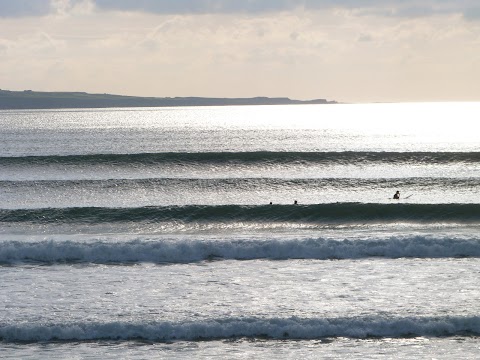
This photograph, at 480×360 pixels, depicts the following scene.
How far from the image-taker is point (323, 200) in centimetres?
3241

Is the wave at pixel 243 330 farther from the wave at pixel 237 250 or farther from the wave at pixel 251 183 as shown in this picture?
the wave at pixel 251 183

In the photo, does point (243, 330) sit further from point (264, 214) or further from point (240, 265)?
point (264, 214)

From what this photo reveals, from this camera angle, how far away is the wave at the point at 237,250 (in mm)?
20797

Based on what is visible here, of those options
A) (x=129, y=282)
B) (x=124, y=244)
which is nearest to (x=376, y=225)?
(x=124, y=244)

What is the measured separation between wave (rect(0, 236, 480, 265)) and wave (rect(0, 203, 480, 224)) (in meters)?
6.36

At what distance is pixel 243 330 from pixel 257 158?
3117cm

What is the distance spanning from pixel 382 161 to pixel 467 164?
4.78 meters

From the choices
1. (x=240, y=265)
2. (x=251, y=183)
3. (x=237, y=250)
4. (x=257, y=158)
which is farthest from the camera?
(x=257, y=158)

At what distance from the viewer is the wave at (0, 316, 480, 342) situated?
14102 mm

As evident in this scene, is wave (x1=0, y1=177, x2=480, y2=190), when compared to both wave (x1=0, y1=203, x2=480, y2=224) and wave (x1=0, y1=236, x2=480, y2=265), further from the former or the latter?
wave (x1=0, y1=236, x2=480, y2=265)

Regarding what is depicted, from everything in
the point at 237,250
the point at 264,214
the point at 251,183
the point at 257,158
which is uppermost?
the point at 257,158

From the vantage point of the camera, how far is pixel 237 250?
69.4 feet

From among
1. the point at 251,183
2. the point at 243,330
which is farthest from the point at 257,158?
the point at 243,330

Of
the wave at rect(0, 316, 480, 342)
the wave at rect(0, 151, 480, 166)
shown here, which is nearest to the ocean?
the wave at rect(0, 316, 480, 342)
